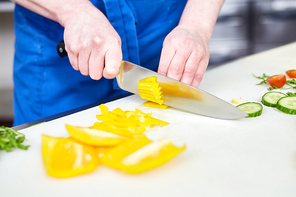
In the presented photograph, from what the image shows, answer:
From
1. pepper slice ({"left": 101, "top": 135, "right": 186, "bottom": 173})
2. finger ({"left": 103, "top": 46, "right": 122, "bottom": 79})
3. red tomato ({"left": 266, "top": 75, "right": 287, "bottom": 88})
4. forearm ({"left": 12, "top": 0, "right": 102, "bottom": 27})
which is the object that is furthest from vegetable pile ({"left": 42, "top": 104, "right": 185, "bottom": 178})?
red tomato ({"left": 266, "top": 75, "right": 287, "bottom": 88})

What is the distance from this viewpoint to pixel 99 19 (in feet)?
3.25

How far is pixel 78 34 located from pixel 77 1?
16 centimetres

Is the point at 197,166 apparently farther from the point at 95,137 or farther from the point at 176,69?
the point at 176,69

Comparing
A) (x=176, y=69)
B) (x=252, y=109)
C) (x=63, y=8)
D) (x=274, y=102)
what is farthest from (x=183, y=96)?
(x=63, y=8)

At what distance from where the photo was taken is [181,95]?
1006 millimetres

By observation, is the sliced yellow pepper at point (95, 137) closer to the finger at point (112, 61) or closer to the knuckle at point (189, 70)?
the finger at point (112, 61)

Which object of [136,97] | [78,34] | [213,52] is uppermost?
[78,34]

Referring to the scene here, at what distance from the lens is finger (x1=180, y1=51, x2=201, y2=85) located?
3.55ft

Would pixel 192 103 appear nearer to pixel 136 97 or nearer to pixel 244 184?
pixel 136 97

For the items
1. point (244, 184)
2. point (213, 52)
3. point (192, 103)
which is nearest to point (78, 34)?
point (192, 103)

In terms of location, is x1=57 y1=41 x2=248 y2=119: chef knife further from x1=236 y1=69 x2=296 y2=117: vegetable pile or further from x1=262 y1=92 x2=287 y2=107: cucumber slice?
x1=262 y1=92 x2=287 y2=107: cucumber slice

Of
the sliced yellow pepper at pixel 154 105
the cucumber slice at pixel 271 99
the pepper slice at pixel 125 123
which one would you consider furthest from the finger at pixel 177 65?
the cucumber slice at pixel 271 99

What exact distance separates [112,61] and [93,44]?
0.09 m

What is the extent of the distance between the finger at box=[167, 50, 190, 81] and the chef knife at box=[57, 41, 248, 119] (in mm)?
67
